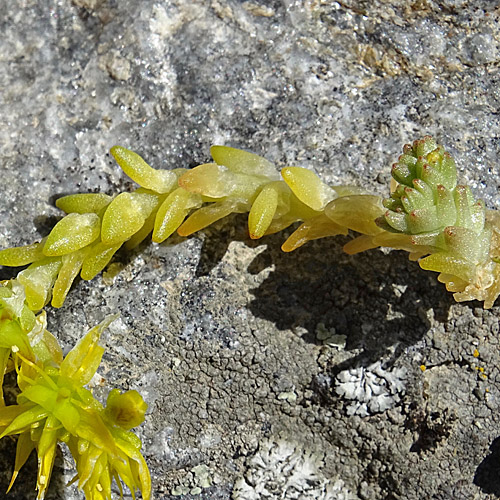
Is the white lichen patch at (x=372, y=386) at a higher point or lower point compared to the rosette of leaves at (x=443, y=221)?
lower

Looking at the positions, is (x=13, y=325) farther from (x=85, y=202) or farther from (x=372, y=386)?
(x=372, y=386)

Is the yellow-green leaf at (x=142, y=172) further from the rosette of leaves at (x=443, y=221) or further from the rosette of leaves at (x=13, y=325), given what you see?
the rosette of leaves at (x=443, y=221)

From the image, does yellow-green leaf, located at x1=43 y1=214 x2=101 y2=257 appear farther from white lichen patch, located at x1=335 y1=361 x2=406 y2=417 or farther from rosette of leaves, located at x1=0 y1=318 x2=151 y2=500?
white lichen patch, located at x1=335 y1=361 x2=406 y2=417

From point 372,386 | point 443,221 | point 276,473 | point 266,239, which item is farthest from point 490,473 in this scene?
point 266,239

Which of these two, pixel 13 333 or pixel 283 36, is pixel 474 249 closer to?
pixel 283 36

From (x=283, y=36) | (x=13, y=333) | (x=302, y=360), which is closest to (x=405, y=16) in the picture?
(x=283, y=36)

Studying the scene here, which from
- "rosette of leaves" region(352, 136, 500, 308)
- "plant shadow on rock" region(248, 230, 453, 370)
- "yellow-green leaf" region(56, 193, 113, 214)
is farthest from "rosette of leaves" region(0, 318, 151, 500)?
"rosette of leaves" region(352, 136, 500, 308)

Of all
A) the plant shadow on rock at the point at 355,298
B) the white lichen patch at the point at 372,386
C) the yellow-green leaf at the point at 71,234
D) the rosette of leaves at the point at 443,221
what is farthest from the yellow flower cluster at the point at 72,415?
the rosette of leaves at the point at 443,221
